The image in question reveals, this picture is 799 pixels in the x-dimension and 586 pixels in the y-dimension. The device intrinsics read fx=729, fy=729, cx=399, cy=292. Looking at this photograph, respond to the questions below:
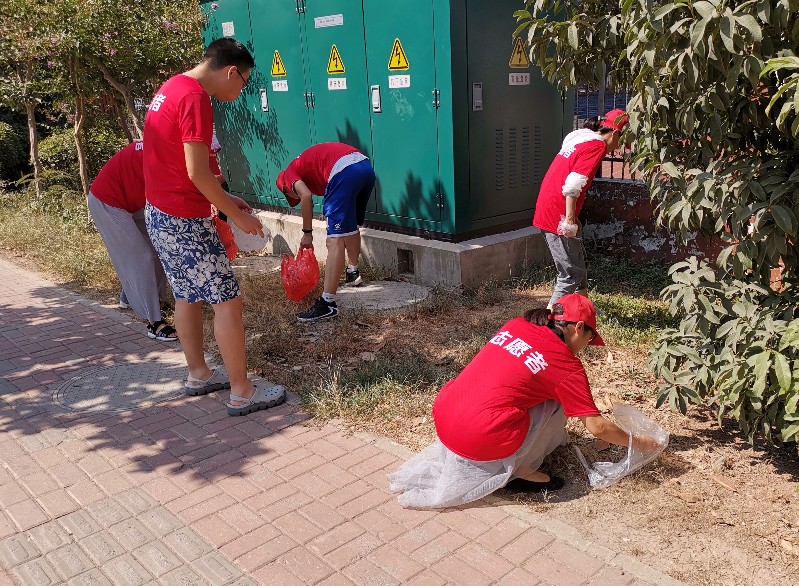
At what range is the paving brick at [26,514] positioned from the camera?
130 inches

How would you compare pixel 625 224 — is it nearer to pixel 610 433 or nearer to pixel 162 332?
pixel 610 433

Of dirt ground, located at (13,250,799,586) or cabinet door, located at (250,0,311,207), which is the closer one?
dirt ground, located at (13,250,799,586)

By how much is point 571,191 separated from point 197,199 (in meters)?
2.44

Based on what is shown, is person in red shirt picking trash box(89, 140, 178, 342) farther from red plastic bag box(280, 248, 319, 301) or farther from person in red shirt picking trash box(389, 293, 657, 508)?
person in red shirt picking trash box(389, 293, 657, 508)

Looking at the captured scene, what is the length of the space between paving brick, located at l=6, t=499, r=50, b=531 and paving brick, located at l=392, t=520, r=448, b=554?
5.38 ft

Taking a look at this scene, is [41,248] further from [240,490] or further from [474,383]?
[474,383]

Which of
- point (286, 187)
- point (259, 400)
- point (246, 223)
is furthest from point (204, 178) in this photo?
point (286, 187)

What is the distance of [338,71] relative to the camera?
277 inches

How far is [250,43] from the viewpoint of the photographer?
809 cm

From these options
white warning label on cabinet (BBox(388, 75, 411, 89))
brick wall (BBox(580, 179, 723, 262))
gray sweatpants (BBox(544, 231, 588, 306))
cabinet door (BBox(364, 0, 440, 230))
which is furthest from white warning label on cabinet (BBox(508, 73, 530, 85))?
gray sweatpants (BBox(544, 231, 588, 306))

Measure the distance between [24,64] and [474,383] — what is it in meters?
10.1

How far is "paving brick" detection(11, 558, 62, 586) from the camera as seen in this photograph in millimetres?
2893

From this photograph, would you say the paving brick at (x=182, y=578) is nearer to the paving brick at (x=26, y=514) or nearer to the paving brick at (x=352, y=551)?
the paving brick at (x=352, y=551)

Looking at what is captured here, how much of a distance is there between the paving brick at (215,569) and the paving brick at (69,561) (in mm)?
455
